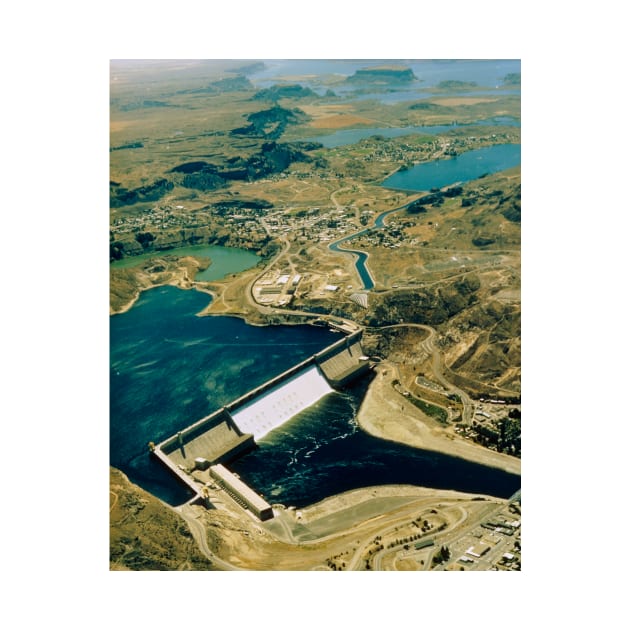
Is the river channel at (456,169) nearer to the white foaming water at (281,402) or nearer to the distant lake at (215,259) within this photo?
the distant lake at (215,259)

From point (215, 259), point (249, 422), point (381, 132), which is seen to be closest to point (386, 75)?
point (381, 132)

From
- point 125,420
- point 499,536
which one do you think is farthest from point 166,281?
point 499,536

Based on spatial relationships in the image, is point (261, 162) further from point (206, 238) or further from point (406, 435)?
point (406, 435)

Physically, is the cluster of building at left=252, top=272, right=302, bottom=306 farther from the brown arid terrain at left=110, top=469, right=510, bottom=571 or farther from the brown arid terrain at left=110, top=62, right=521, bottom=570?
the brown arid terrain at left=110, top=469, right=510, bottom=571

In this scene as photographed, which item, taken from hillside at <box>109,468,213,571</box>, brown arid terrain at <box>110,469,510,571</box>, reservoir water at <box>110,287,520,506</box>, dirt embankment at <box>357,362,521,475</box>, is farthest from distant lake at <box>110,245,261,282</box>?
hillside at <box>109,468,213,571</box>

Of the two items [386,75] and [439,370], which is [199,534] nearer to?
[439,370]
